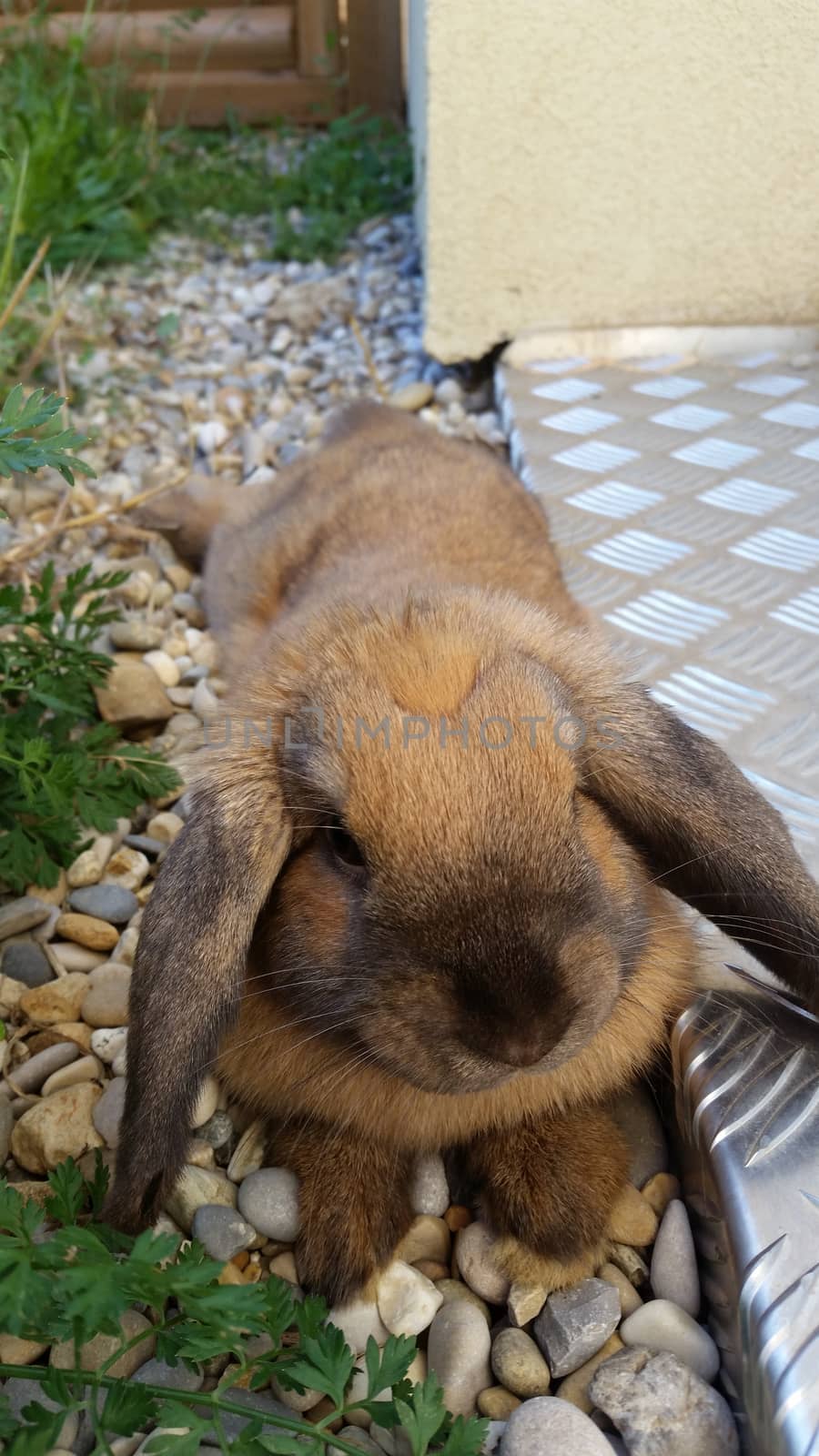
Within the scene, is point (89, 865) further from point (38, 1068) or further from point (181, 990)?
point (181, 990)

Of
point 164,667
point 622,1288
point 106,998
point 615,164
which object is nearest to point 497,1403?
point 622,1288

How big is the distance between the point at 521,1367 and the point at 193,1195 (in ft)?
2.03

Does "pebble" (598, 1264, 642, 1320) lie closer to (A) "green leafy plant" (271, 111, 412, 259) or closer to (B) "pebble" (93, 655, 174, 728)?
(B) "pebble" (93, 655, 174, 728)

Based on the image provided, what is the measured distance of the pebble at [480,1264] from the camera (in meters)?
2.00

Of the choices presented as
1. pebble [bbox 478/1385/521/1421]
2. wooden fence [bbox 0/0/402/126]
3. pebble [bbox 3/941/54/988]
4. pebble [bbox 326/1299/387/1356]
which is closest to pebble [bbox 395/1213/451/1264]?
pebble [bbox 326/1299/387/1356]

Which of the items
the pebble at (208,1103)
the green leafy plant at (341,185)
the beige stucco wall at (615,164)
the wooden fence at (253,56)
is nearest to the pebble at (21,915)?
the pebble at (208,1103)

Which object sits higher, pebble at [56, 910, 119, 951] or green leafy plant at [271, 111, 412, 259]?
green leafy plant at [271, 111, 412, 259]

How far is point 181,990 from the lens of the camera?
5.84 ft

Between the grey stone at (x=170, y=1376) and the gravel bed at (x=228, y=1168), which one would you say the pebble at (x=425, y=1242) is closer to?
the gravel bed at (x=228, y=1168)

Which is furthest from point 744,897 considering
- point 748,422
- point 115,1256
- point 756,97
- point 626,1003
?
point 756,97

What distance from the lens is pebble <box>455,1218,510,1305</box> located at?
78.8 inches

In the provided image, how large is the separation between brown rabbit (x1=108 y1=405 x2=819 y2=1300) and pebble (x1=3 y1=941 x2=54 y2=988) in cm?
55

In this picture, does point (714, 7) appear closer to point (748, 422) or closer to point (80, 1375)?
point (748, 422)

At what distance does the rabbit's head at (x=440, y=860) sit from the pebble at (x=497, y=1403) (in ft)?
1.57
